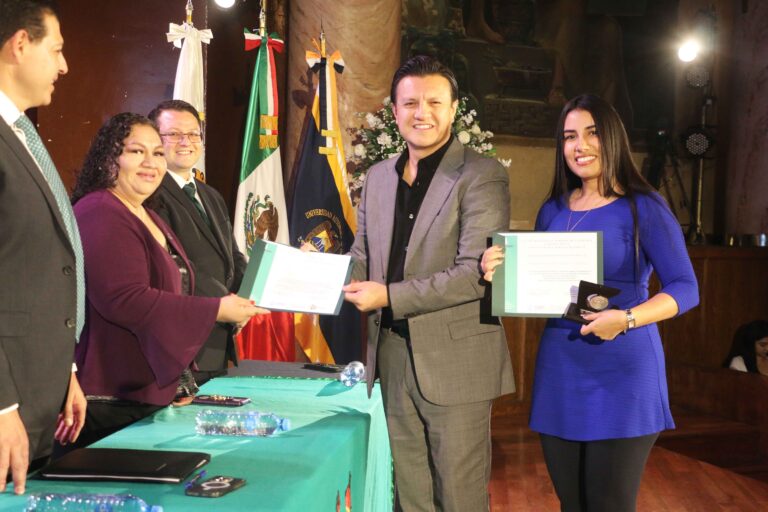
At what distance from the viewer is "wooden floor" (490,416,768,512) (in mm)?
4422

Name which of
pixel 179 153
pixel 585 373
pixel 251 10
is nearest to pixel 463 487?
pixel 585 373

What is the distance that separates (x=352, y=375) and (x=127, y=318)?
968mm

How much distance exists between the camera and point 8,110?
1820mm

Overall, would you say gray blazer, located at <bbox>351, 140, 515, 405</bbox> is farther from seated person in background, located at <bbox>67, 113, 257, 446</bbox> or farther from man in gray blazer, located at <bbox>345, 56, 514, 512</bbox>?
seated person in background, located at <bbox>67, 113, 257, 446</bbox>

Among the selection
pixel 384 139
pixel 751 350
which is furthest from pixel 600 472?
pixel 751 350

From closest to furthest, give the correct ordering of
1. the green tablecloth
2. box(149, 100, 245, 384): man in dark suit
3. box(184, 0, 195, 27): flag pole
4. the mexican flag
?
the green tablecloth, box(149, 100, 245, 384): man in dark suit, box(184, 0, 195, 27): flag pole, the mexican flag

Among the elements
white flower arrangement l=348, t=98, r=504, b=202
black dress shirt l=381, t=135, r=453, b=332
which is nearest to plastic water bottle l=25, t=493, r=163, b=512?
black dress shirt l=381, t=135, r=453, b=332

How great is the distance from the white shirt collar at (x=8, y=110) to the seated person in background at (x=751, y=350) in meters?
5.93

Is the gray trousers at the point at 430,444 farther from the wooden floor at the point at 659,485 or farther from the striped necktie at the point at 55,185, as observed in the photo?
the wooden floor at the point at 659,485

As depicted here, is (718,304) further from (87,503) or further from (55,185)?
(87,503)

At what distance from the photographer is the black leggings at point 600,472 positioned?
228 centimetres

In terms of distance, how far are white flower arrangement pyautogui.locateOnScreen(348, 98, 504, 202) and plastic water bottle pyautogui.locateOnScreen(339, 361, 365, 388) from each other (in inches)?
104

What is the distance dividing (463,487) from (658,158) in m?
6.84

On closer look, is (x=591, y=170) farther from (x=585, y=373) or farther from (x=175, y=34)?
(x=175, y=34)
